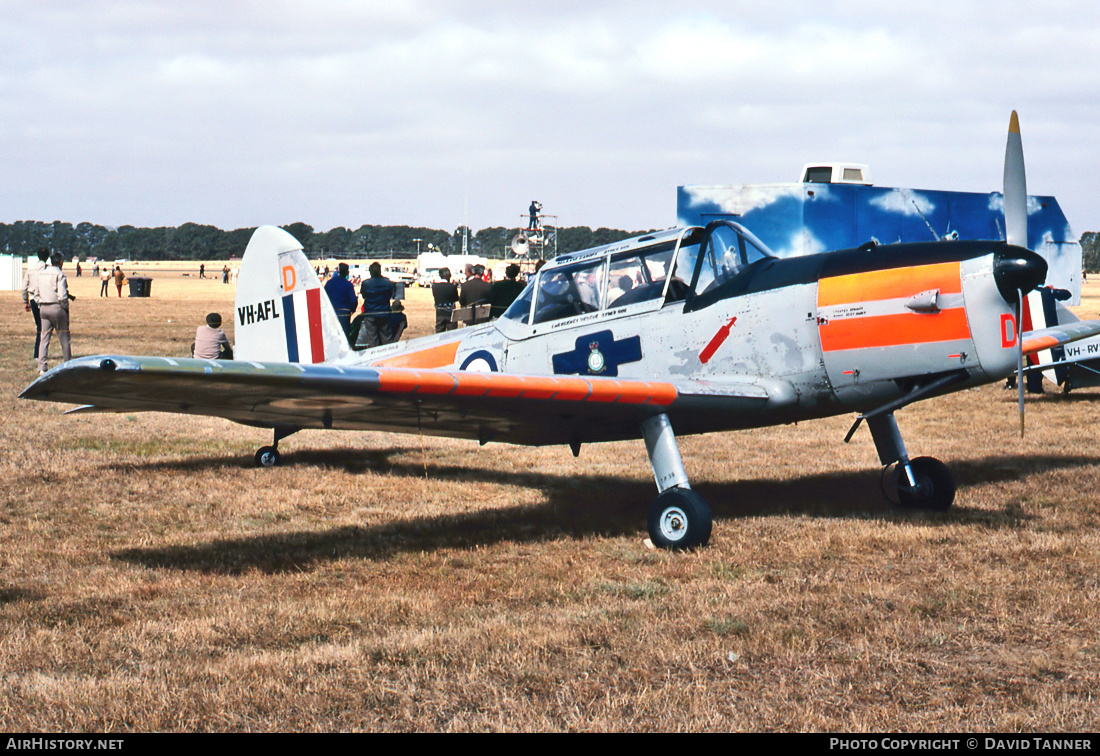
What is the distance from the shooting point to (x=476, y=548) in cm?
632

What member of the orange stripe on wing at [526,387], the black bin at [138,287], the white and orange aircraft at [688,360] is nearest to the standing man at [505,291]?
the white and orange aircraft at [688,360]

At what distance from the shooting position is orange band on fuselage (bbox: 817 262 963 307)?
6.09m

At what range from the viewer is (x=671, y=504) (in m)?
6.25

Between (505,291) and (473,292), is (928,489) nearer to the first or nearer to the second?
(505,291)

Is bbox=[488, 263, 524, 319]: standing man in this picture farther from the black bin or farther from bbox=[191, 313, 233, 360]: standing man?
the black bin

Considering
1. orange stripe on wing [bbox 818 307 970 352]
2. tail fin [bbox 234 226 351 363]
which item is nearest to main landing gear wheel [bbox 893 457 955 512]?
orange stripe on wing [bbox 818 307 970 352]

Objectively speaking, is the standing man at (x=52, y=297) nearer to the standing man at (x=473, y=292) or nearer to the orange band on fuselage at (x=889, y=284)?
the standing man at (x=473, y=292)

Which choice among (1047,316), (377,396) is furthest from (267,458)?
(1047,316)

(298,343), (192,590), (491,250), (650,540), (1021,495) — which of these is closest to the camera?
(192,590)

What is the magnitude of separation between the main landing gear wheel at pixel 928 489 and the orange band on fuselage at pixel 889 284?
1.69m

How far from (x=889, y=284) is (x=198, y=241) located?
172 m

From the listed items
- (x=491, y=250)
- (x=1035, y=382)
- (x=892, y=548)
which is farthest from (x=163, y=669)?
(x=491, y=250)
